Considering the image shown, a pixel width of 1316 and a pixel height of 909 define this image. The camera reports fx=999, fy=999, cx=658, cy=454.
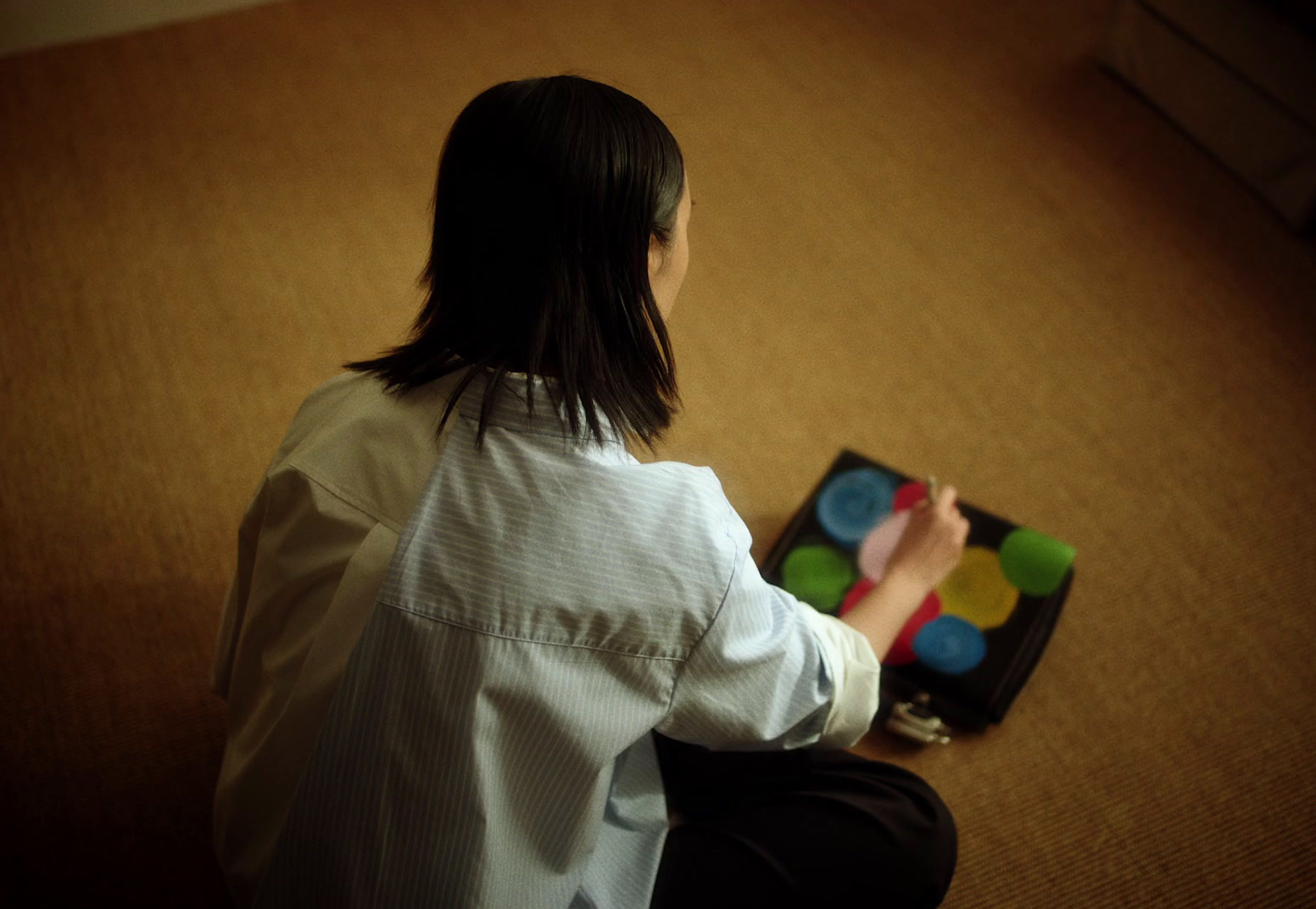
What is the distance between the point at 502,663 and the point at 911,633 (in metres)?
0.71

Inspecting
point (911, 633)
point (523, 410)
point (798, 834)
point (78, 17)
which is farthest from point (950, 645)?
point (78, 17)

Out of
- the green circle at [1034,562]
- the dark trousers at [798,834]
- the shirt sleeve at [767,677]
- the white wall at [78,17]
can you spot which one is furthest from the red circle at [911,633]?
the white wall at [78,17]

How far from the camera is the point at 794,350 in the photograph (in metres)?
1.59

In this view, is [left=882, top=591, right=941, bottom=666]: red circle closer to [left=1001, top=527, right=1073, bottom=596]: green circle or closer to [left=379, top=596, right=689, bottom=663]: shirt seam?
[left=1001, top=527, right=1073, bottom=596]: green circle

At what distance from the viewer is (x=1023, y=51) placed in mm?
2131

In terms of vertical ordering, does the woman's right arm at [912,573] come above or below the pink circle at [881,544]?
above

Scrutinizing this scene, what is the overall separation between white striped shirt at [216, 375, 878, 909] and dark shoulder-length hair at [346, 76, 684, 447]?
3 centimetres

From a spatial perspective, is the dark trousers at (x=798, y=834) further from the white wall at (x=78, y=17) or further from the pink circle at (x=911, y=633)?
the white wall at (x=78, y=17)

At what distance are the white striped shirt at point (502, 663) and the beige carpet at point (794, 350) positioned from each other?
1.77 feet

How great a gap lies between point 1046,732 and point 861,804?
1.36ft

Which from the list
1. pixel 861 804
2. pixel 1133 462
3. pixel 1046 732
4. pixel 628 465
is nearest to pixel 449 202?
pixel 628 465

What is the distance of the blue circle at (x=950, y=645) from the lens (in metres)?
1.16

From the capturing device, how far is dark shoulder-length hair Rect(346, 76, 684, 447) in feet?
2.06

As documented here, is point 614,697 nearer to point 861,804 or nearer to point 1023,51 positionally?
point 861,804
